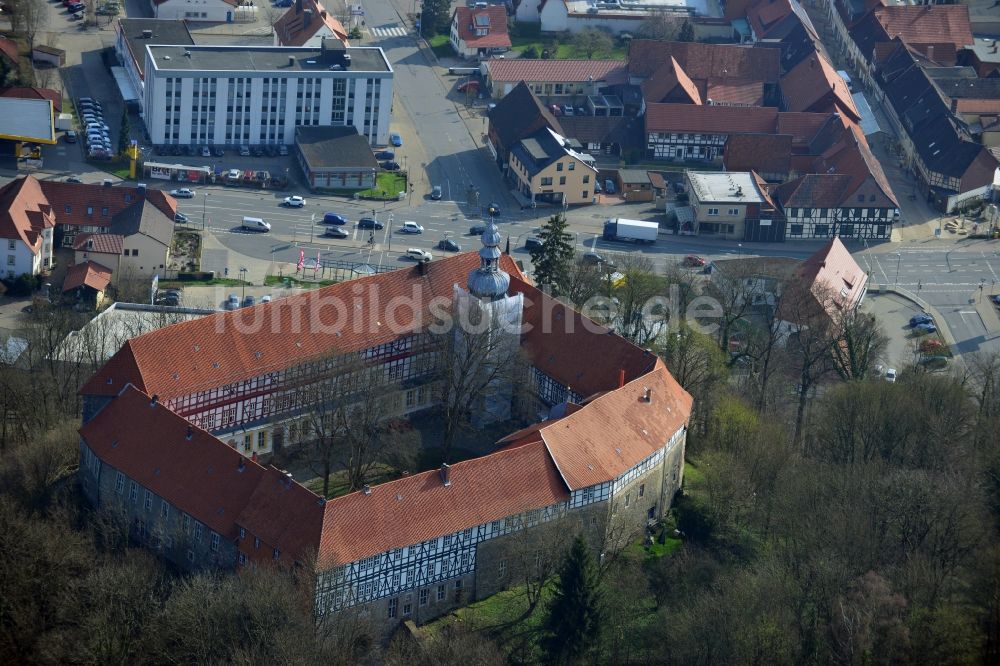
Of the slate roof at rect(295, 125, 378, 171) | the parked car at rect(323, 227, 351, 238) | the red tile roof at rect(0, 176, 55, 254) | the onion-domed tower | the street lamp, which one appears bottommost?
the street lamp

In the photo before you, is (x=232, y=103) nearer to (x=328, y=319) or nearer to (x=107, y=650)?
(x=328, y=319)

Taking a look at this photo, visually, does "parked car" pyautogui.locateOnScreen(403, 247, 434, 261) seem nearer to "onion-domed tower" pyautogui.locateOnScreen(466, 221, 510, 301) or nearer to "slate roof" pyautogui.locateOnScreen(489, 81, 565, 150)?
"slate roof" pyautogui.locateOnScreen(489, 81, 565, 150)

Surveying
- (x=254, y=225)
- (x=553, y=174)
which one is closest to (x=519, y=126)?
(x=553, y=174)

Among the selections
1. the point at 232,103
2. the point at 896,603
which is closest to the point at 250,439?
the point at 896,603

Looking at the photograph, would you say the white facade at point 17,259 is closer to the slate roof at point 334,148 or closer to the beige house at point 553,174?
the slate roof at point 334,148

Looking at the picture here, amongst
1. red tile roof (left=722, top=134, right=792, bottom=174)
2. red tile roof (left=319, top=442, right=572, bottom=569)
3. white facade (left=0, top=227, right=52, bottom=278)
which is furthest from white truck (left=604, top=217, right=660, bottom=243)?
red tile roof (left=319, top=442, right=572, bottom=569)

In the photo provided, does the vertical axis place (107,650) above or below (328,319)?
→ below

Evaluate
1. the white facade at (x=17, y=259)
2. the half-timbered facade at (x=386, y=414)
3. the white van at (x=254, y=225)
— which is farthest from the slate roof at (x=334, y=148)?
the half-timbered facade at (x=386, y=414)
